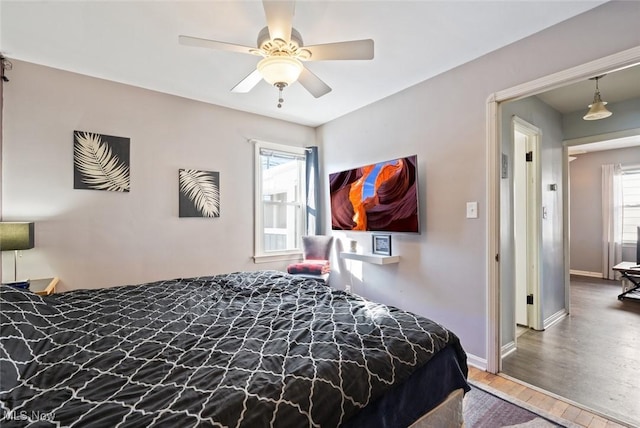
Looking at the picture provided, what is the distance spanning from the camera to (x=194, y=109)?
11.0ft

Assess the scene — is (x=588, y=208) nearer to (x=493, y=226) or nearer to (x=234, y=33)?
(x=493, y=226)

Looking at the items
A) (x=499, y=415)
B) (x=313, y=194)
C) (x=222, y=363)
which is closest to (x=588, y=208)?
(x=313, y=194)

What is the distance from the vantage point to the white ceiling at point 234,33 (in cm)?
191

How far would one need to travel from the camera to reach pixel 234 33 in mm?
2150

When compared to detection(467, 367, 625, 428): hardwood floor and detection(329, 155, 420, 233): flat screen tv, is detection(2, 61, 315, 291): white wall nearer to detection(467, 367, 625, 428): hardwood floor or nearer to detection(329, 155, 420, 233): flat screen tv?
detection(329, 155, 420, 233): flat screen tv

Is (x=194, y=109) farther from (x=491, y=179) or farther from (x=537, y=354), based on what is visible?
(x=537, y=354)

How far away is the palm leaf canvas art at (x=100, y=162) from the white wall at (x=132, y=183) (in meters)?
0.06

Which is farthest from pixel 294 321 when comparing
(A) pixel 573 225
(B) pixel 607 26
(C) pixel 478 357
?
(A) pixel 573 225

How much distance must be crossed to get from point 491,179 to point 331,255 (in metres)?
2.26

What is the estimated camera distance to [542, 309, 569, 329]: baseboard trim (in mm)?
3344

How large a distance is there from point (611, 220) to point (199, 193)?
7.34 meters

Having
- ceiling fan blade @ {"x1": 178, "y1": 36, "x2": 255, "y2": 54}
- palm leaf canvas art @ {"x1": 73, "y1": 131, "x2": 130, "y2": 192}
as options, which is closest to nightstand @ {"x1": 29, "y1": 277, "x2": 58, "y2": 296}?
palm leaf canvas art @ {"x1": 73, "y1": 131, "x2": 130, "y2": 192}

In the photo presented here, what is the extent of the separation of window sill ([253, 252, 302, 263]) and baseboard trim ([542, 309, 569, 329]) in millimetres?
3060

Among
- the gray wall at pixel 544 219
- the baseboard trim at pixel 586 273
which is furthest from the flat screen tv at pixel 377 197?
the baseboard trim at pixel 586 273
